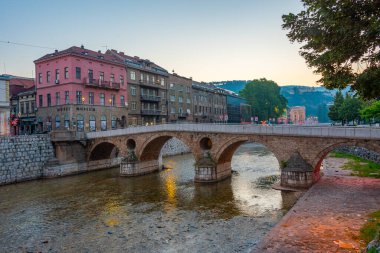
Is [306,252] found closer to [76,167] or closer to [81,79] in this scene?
[76,167]

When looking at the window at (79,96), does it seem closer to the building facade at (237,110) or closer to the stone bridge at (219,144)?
the stone bridge at (219,144)

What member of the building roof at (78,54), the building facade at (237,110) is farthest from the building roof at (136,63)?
the building facade at (237,110)

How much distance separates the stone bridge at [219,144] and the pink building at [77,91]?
550 centimetres

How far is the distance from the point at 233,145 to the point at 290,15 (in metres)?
16.4

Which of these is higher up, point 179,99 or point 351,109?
point 179,99

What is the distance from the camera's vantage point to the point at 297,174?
69.3ft

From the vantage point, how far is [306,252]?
9.74m

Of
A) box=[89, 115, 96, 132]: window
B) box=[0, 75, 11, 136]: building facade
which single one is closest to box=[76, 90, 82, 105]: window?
box=[89, 115, 96, 132]: window

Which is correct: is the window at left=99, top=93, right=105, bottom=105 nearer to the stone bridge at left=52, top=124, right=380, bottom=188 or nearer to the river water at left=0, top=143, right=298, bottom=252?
the stone bridge at left=52, top=124, right=380, bottom=188

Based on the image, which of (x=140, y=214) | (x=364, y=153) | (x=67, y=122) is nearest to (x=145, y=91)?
(x=67, y=122)

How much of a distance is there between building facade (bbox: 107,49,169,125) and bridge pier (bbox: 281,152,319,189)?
3110 centimetres

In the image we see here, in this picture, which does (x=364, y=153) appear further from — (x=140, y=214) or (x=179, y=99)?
(x=179, y=99)

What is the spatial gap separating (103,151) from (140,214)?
21.7m

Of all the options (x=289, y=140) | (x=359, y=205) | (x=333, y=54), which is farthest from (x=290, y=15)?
(x=289, y=140)
